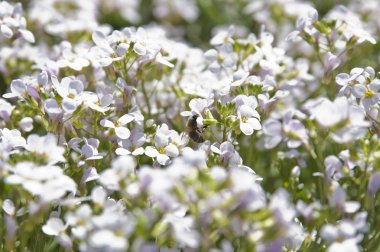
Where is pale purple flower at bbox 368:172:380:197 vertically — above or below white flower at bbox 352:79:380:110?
below

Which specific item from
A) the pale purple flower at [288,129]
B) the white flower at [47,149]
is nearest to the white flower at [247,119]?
the pale purple flower at [288,129]

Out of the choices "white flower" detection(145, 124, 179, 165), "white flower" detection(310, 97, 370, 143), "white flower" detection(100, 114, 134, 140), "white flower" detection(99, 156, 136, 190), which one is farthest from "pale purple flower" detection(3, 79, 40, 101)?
"white flower" detection(310, 97, 370, 143)

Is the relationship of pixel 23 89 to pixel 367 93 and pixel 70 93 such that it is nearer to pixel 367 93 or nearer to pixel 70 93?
pixel 70 93

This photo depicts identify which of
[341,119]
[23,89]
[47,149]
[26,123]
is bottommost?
[26,123]

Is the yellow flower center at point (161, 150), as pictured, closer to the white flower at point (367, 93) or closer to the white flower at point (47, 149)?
the white flower at point (47, 149)

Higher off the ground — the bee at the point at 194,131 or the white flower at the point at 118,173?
the white flower at the point at 118,173

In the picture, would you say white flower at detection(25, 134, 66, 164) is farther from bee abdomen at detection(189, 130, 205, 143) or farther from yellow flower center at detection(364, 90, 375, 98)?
yellow flower center at detection(364, 90, 375, 98)

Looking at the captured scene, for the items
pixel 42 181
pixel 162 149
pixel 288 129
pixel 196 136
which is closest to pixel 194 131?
pixel 196 136

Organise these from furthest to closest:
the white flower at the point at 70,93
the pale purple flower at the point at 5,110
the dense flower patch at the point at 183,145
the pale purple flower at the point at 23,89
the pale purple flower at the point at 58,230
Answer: the pale purple flower at the point at 5,110, the pale purple flower at the point at 23,89, the white flower at the point at 70,93, the pale purple flower at the point at 58,230, the dense flower patch at the point at 183,145

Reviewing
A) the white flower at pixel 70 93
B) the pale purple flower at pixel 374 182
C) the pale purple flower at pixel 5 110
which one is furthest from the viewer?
the pale purple flower at pixel 5 110
